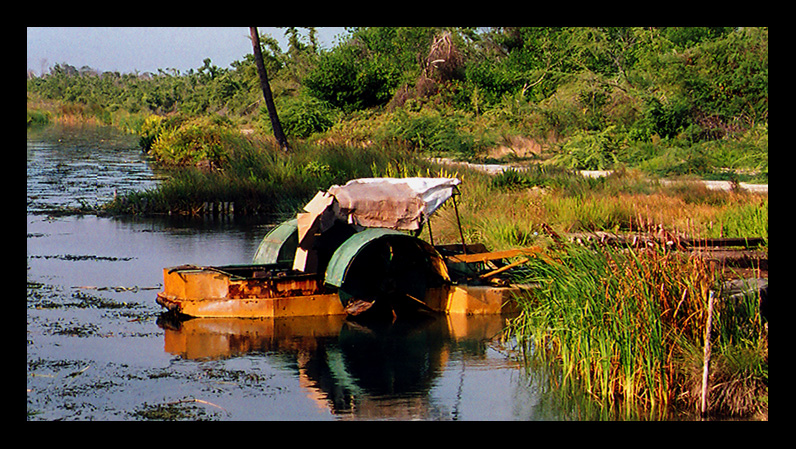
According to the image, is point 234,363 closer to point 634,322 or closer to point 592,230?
point 634,322

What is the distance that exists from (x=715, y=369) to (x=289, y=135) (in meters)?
35.3

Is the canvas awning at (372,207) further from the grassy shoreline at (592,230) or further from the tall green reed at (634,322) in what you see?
the tall green reed at (634,322)

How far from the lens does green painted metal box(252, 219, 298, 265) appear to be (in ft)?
47.0

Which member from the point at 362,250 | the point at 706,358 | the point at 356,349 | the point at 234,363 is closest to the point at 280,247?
the point at 362,250

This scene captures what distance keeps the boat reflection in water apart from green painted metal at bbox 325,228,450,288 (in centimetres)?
72

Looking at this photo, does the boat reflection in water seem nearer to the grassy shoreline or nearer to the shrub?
the grassy shoreline

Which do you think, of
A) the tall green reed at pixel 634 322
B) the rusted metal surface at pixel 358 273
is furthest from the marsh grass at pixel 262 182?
the tall green reed at pixel 634 322

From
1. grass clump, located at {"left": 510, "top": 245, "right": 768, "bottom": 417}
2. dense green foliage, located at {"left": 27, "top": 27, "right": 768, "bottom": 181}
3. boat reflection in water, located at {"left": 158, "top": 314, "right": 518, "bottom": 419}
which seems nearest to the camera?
grass clump, located at {"left": 510, "top": 245, "right": 768, "bottom": 417}

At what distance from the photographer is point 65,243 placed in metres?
20.2

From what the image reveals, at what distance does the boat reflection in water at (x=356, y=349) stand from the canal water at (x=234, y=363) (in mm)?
22

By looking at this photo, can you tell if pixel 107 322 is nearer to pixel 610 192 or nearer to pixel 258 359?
pixel 258 359

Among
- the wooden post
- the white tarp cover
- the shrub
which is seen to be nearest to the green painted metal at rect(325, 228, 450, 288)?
the white tarp cover

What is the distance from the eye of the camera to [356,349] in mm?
11945

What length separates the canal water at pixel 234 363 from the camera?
943 cm
